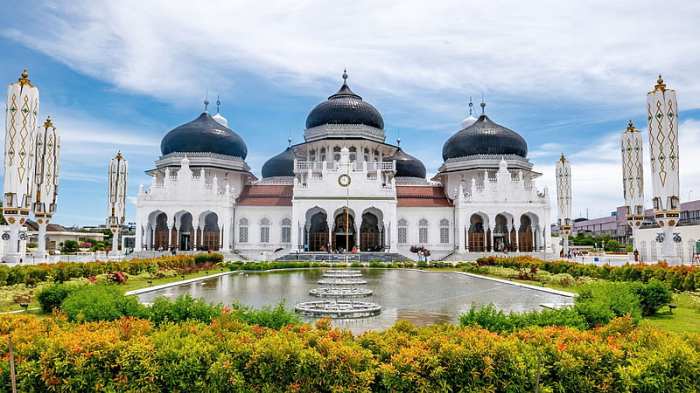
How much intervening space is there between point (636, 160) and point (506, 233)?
472 inches

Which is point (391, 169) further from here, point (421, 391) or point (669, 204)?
point (421, 391)

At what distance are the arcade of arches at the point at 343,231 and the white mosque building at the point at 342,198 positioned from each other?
95 millimetres

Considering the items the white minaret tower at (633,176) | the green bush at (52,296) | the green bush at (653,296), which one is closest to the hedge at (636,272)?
the green bush at (653,296)

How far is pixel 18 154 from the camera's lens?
2942cm

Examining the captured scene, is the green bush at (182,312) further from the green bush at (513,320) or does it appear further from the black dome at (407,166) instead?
Answer: the black dome at (407,166)

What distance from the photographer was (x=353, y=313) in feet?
32.8

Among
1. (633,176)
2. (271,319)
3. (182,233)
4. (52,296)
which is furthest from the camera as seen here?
(182,233)

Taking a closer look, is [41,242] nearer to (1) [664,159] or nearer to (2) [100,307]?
(2) [100,307]

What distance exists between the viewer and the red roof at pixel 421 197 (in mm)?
42906

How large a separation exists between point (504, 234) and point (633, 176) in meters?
11.4

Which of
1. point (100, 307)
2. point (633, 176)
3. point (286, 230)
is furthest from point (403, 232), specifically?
point (100, 307)

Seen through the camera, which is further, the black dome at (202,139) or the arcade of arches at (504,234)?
the black dome at (202,139)

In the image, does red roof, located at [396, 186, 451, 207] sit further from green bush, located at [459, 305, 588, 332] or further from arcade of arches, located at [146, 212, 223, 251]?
green bush, located at [459, 305, 588, 332]

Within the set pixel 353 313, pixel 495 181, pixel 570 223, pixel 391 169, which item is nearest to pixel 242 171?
pixel 391 169
